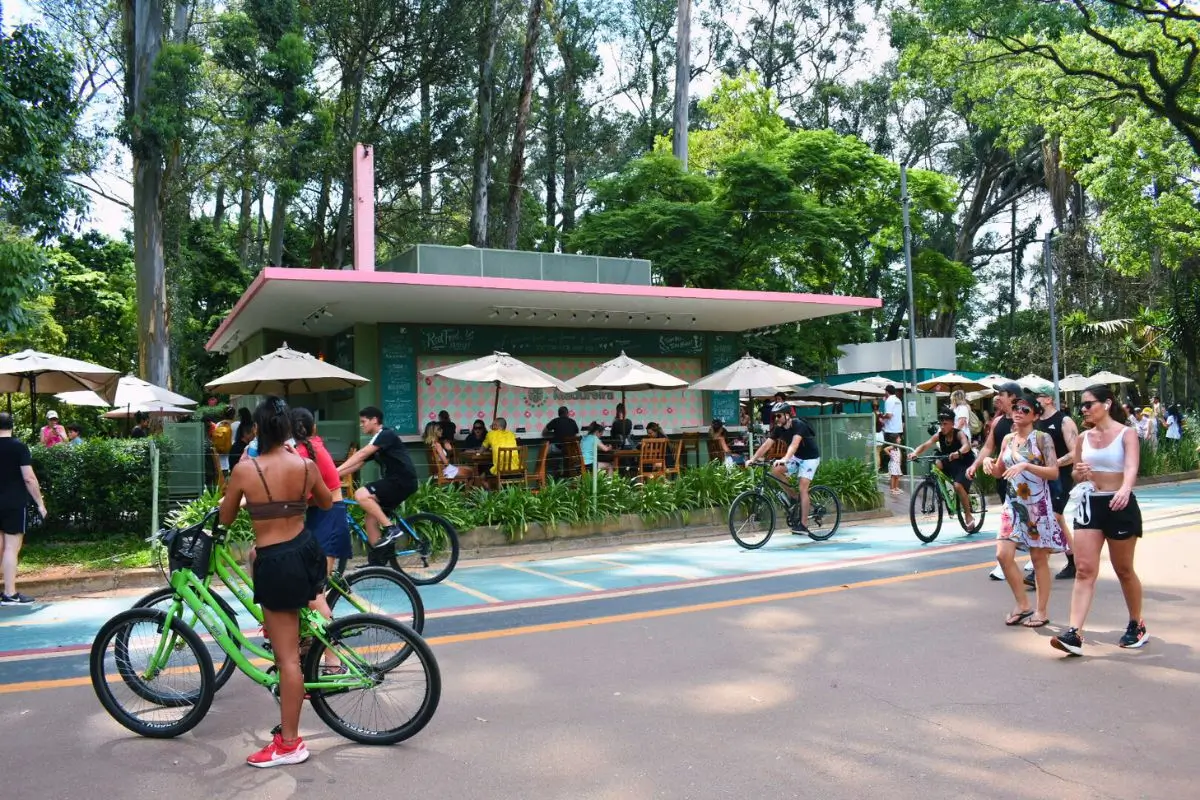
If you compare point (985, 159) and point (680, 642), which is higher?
point (985, 159)

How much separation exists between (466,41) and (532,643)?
24.3m

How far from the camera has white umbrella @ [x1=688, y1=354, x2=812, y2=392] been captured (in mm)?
15570

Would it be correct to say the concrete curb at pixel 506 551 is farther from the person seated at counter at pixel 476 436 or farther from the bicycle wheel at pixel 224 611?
the bicycle wheel at pixel 224 611

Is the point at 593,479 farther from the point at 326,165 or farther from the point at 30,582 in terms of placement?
the point at 326,165

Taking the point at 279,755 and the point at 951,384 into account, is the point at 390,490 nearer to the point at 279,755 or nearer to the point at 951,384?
the point at 279,755

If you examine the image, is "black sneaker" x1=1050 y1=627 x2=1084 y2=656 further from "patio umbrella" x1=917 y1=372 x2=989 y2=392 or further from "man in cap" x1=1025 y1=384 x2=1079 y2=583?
"patio umbrella" x1=917 y1=372 x2=989 y2=392

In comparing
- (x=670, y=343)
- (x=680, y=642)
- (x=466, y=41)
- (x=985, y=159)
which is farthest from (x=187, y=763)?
(x=985, y=159)

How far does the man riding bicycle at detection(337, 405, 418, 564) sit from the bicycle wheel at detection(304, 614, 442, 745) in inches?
155

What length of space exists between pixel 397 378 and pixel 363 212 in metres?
3.00

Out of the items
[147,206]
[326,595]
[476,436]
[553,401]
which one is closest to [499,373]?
[476,436]

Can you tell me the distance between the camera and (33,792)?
13.7ft

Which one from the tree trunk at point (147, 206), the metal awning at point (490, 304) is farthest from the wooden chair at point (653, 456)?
the tree trunk at point (147, 206)

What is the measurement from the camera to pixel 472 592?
29.9ft

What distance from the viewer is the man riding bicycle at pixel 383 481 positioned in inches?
342
